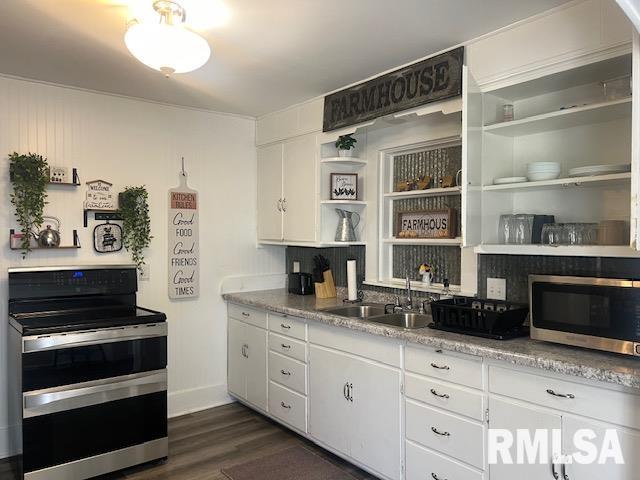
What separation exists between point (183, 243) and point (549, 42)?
8.96 feet

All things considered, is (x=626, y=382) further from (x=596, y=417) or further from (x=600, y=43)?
(x=600, y=43)

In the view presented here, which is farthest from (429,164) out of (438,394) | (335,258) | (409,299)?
(438,394)

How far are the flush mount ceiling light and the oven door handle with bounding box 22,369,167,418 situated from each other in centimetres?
173

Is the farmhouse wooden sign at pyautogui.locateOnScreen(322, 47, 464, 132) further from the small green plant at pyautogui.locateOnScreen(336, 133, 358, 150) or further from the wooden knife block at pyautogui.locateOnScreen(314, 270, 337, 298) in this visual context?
the wooden knife block at pyautogui.locateOnScreen(314, 270, 337, 298)

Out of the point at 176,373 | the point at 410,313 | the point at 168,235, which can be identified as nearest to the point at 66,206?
the point at 168,235

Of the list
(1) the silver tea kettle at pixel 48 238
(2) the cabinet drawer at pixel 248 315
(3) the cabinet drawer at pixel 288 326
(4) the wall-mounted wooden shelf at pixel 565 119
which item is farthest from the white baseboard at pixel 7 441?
(4) the wall-mounted wooden shelf at pixel 565 119

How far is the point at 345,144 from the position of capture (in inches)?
132

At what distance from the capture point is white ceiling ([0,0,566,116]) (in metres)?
2.08

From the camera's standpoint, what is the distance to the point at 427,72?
2625 millimetres

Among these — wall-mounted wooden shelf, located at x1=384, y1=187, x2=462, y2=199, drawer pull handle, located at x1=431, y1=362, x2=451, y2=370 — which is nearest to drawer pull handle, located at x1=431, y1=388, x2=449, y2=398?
drawer pull handle, located at x1=431, y1=362, x2=451, y2=370

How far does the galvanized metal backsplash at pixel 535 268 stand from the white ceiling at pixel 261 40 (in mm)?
1145

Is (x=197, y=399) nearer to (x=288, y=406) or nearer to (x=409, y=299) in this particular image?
(x=288, y=406)

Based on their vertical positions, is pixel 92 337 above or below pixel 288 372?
above

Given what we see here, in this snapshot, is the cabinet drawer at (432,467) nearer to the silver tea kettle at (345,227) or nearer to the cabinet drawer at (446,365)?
the cabinet drawer at (446,365)
